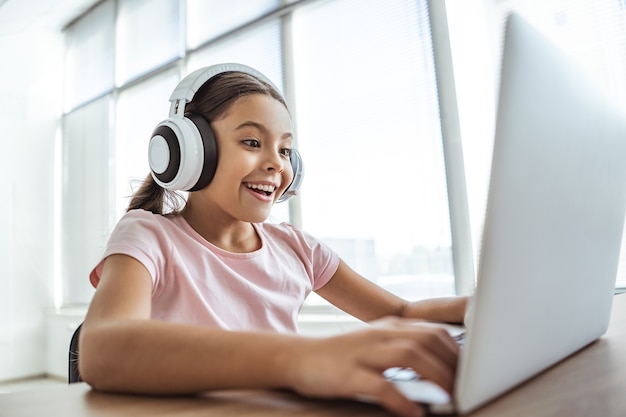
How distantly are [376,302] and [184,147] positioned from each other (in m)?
0.49

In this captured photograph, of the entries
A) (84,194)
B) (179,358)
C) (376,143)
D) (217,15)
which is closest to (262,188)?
(179,358)

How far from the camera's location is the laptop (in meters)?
0.30

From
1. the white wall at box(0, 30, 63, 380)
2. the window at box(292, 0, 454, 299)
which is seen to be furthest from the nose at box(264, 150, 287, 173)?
the white wall at box(0, 30, 63, 380)

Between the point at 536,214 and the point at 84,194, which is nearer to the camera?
the point at 536,214

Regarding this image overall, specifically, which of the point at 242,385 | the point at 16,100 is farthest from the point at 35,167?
the point at 242,385

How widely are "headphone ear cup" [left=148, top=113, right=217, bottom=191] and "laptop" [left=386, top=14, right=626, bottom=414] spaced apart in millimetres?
583

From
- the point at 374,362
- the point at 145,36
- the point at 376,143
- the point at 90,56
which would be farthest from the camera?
the point at 90,56

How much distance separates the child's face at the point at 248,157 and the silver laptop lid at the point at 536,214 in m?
0.59

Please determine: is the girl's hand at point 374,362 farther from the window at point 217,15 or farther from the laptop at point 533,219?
the window at point 217,15

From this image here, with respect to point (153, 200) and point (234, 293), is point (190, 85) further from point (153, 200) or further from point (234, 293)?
point (234, 293)

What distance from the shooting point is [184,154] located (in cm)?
84

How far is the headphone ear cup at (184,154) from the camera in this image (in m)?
0.85

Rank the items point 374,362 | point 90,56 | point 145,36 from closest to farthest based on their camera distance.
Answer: point 374,362, point 145,36, point 90,56

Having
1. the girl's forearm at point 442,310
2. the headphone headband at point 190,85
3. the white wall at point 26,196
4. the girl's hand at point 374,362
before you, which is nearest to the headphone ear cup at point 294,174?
the headphone headband at point 190,85
